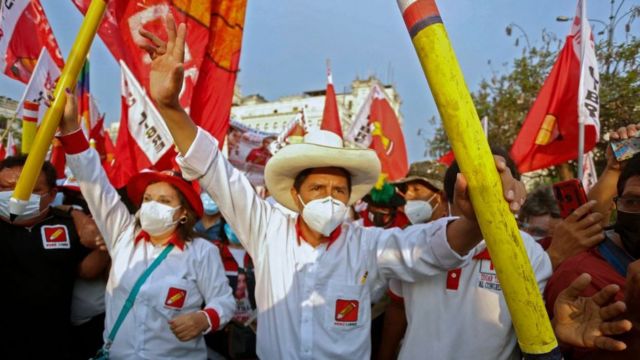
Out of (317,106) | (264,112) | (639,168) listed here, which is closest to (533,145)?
(639,168)

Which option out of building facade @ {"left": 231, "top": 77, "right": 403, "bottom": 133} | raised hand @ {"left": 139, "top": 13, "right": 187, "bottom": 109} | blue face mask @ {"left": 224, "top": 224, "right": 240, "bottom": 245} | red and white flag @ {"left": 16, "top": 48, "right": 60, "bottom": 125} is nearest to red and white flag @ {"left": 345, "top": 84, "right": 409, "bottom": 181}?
blue face mask @ {"left": 224, "top": 224, "right": 240, "bottom": 245}

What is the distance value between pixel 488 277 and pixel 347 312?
71cm

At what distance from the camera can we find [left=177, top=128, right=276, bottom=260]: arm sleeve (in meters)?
2.05

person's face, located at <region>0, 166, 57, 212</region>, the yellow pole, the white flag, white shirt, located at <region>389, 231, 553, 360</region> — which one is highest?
the white flag

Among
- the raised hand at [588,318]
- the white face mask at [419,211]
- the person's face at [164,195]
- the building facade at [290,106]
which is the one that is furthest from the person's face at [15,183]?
→ the building facade at [290,106]

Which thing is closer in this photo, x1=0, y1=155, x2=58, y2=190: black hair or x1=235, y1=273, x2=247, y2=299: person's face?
x1=0, y1=155, x2=58, y2=190: black hair

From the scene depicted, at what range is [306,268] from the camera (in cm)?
232

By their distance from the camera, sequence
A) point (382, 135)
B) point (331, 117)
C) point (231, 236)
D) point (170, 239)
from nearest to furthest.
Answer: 1. point (170, 239)
2. point (231, 236)
3. point (331, 117)
4. point (382, 135)

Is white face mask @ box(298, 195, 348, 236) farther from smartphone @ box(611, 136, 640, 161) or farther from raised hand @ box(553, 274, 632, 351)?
smartphone @ box(611, 136, 640, 161)

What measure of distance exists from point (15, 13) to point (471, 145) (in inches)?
198

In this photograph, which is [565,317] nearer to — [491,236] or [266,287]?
[491,236]

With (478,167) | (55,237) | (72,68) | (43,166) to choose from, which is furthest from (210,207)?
(478,167)

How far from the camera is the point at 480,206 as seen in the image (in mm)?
1109

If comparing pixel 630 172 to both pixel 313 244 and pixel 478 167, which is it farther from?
pixel 313 244
